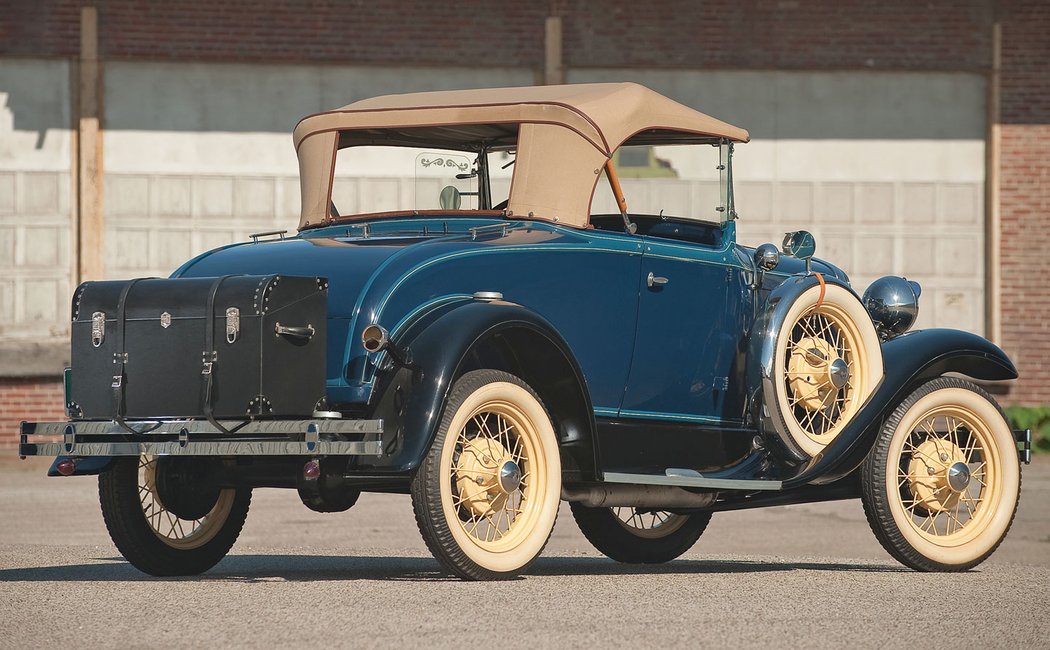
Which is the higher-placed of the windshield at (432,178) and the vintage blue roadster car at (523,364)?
the windshield at (432,178)

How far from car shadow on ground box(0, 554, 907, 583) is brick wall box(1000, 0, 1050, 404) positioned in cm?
1133

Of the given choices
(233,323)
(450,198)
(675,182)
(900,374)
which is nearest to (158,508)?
(233,323)

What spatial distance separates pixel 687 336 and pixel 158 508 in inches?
101

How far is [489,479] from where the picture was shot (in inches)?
260

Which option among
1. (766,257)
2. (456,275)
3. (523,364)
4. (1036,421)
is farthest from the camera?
A: (1036,421)

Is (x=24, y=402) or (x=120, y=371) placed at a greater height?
(x=120, y=371)

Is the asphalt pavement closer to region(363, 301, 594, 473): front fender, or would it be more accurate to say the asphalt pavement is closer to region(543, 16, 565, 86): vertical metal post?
region(363, 301, 594, 473): front fender

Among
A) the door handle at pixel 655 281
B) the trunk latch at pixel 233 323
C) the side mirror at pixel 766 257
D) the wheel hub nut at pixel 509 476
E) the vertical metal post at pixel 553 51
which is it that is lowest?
the wheel hub nut at pixel 509 476

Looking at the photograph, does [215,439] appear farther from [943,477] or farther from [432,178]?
[943,477]

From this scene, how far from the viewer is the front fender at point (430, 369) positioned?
627cm

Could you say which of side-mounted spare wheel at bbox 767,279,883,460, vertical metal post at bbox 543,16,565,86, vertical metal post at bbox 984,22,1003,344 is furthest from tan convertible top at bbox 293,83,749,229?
vertical metal post at bbox 984,22,1003,344

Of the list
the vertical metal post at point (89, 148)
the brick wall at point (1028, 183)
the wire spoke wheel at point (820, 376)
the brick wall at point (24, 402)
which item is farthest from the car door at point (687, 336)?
the brick wall at point (1028, 183)

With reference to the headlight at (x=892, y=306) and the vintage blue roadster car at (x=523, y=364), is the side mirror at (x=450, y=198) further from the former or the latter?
the headlight at (x=892, y=306)

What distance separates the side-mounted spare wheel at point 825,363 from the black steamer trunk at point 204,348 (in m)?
2.62
